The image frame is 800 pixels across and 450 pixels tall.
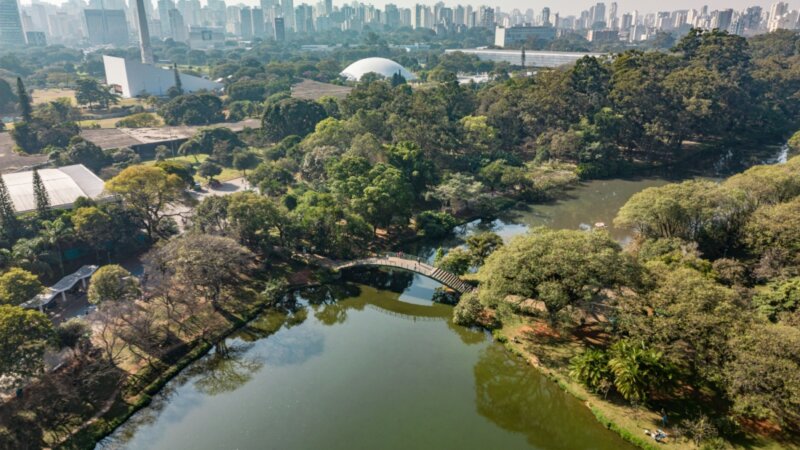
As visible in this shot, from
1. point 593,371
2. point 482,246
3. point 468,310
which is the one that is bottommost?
point 468,310

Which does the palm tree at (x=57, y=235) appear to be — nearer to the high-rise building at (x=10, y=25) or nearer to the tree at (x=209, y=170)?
the tree at (x=209, y=170)

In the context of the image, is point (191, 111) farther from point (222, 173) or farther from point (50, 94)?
point (50, 94)

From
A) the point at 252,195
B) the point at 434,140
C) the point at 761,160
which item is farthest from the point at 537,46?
the point at 252,195

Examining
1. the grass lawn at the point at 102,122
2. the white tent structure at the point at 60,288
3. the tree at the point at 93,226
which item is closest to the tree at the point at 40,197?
the tree at the point at 93,226

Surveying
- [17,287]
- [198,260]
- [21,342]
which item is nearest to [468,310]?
[198,260]

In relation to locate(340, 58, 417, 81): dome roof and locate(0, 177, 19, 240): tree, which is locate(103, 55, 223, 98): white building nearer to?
locate(340, 58, 417, 81): dome roof

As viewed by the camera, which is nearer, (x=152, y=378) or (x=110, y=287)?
(x=152, y=378)
